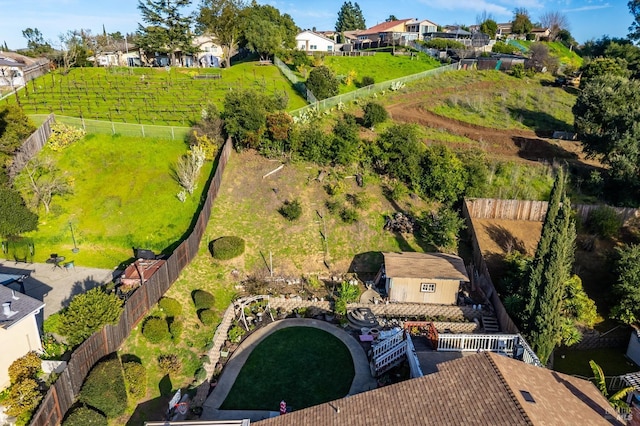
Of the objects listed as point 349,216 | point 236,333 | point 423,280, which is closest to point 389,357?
point 423,280

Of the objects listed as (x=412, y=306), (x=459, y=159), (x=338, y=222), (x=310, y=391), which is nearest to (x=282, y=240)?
(x=338, y=222)

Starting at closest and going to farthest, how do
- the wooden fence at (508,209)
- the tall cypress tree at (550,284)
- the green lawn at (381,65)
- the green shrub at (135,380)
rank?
1. the green shrub at (135,380)
2. the tall cypress tree at (550,284)
3. the wooden fence at (508,209)
4. the green lawn at (381,65)

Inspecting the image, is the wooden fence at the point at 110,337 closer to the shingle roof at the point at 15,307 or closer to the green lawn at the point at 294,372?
the shingle roof at the point at 15,307

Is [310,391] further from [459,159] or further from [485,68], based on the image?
[485,68]

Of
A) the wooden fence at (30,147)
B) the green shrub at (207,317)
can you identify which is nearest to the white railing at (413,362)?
the green shrub at (207,317)

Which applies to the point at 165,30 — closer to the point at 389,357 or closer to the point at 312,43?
the point at 312,43
